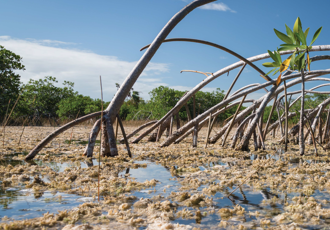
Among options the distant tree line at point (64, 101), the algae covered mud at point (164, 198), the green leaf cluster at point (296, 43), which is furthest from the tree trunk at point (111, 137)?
the distant tree line at point (64, 101)

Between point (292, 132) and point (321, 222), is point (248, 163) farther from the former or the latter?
point (292, 132)

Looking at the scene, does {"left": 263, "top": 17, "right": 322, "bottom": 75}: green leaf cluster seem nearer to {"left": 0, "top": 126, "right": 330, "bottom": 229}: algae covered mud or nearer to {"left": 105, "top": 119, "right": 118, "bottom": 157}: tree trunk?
{"left": 0, "top": 126, "right": 330, "bottom": 229}: algae covered mud

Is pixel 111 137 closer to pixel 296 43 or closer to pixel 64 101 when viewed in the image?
pixel 296 43

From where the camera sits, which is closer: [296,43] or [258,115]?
[296,43]

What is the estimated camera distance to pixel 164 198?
79.4 inches

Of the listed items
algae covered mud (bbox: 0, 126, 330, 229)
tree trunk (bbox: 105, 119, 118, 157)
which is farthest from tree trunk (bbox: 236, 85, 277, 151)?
tree trunk (bbox: 105, 119, 118, 157)

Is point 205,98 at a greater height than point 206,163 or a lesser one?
greater

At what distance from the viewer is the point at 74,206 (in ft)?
5.88

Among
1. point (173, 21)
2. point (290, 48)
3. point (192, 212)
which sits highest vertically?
point (173, 21)

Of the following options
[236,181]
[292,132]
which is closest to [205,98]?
[292,132]

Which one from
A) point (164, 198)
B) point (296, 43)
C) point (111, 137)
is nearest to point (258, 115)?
point (296, 43)

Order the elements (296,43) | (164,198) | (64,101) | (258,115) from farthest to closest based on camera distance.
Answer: (64,101) < (258,115) < (296,43) < (164,198)

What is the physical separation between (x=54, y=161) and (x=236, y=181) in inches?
91.7

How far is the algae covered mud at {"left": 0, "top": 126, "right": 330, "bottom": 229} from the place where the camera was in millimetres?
1562
